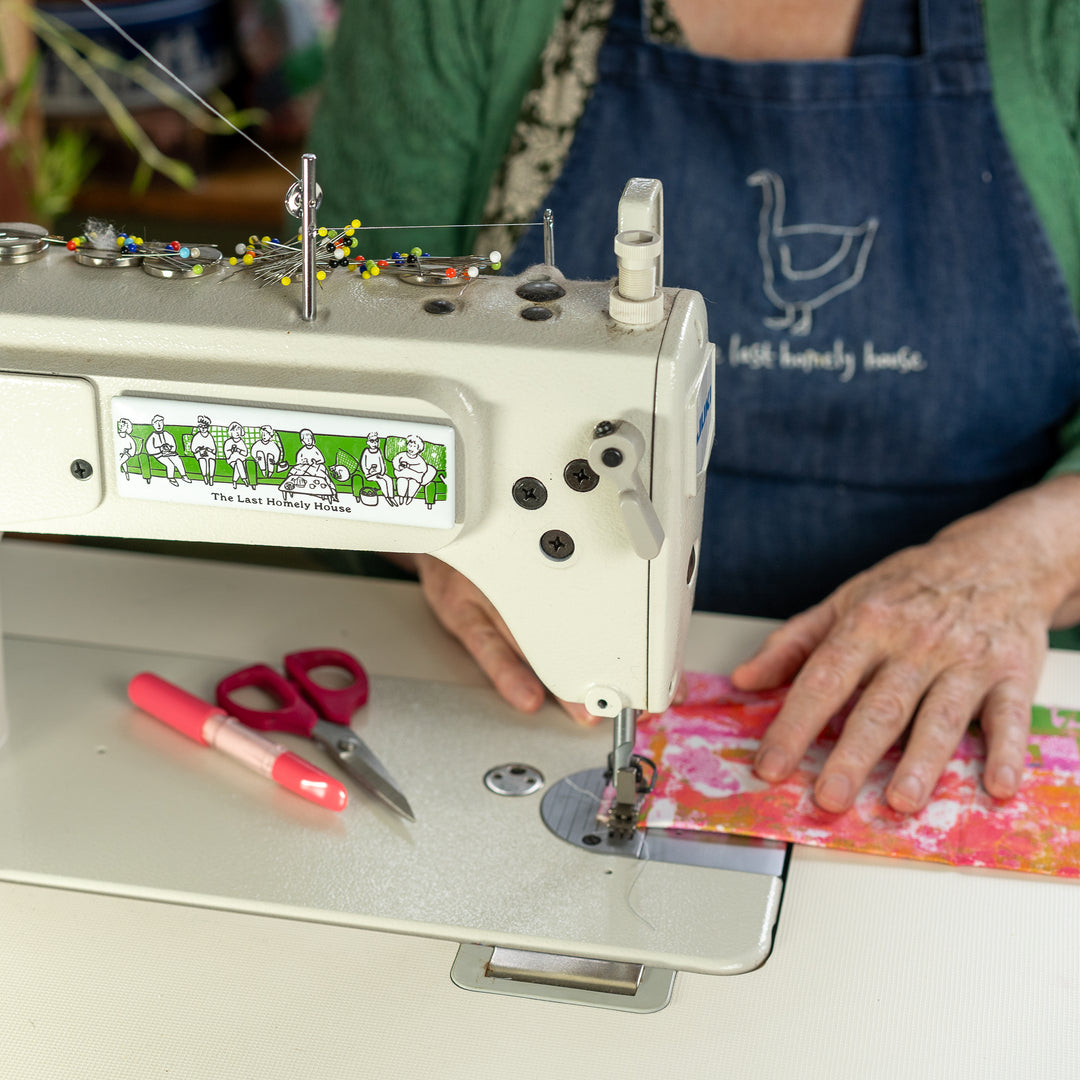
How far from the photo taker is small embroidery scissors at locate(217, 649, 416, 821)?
1051 millimetres

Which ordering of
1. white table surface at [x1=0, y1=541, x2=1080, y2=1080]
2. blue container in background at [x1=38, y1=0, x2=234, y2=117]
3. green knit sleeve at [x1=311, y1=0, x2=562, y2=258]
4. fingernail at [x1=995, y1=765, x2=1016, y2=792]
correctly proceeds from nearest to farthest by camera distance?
white table surface at [x1=0, y1=541, x2=1080, y2=1080] < fingernail at [x1=995, y1=765, x2=1016, y2=792] < green knit sleeve at [x1=311, y1=0, x2=562, y2=258] < blue container in background at [x1=38, y1=0, x2=234, y2=117]

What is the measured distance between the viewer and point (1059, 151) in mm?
1426

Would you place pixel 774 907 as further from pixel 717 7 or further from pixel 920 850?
pixel 717 7

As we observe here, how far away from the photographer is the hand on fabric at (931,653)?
3.45 ft

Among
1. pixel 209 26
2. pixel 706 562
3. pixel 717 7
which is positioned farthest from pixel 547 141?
pixel 209 26

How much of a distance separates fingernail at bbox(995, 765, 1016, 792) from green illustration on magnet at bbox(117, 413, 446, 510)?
1.48 ft

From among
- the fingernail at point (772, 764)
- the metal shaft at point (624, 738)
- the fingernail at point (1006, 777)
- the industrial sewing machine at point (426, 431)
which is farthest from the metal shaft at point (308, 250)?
the fingernail at point (1006, 777)

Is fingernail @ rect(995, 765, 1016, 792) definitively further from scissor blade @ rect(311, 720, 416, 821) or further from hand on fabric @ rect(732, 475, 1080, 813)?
→ scissor blade @ rect(311, 720, 416, 821)

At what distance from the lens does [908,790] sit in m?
1.02

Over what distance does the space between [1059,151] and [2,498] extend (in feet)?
3.39

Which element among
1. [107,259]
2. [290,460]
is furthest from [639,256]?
[107,259]

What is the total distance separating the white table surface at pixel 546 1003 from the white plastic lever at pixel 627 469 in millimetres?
273

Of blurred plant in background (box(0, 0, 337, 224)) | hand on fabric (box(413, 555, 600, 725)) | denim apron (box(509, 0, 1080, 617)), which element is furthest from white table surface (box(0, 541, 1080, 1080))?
blurred plant in background (box(0, 0, 337, 224))

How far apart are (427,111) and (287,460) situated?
2.50ft
